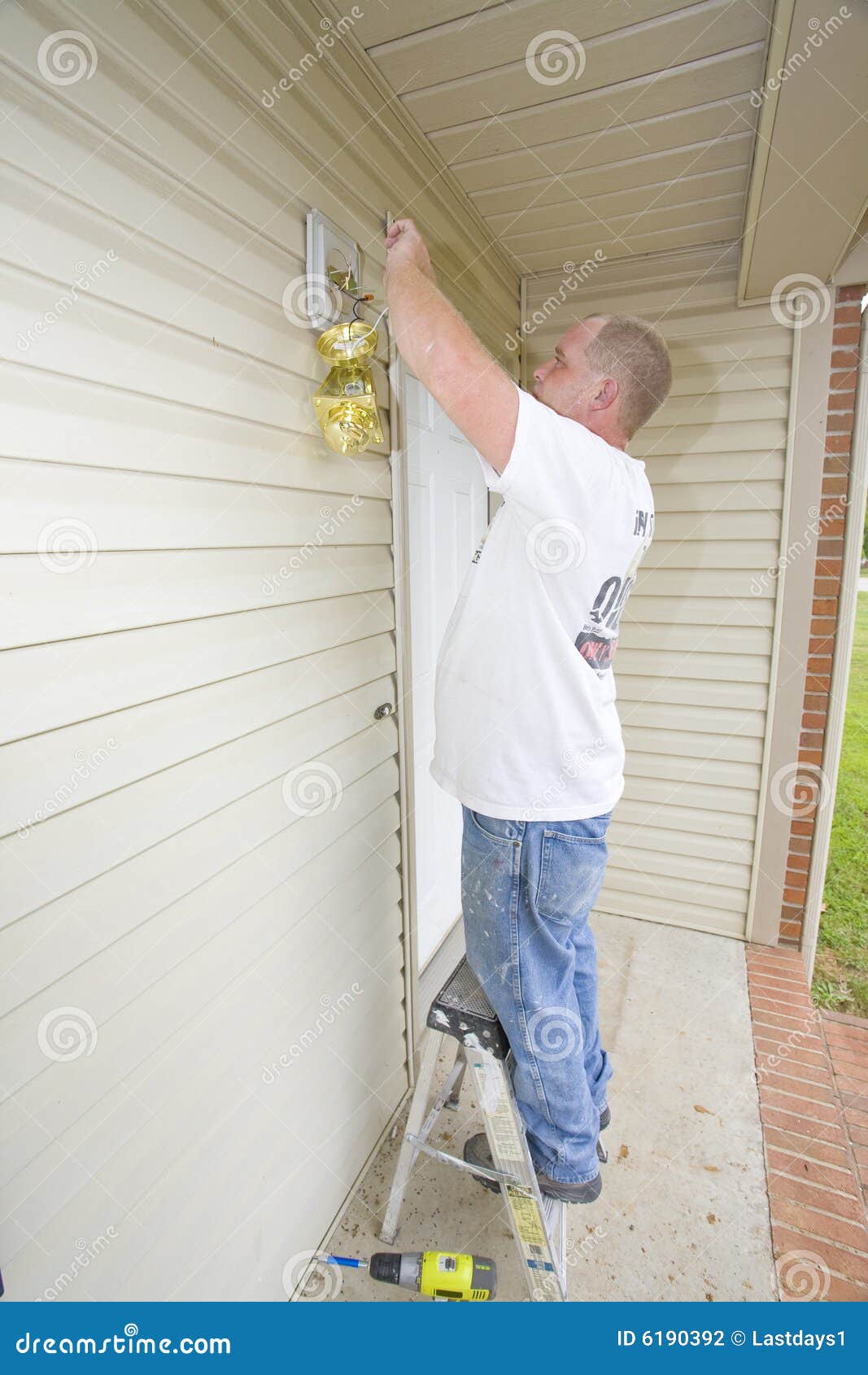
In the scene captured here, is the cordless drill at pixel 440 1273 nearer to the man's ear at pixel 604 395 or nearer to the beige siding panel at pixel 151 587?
the beige siding panel at pixel 151 587

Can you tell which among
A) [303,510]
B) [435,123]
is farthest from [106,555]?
[435,123]

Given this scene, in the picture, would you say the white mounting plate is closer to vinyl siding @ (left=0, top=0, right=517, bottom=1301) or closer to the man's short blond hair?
vinyl siding @ (left=0, top=0, right=517, bottom=1301)

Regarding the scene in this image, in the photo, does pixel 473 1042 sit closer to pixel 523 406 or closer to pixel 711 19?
pixel 523 406

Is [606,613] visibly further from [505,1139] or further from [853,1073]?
[853,1073]

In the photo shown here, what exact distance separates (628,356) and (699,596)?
1.64m

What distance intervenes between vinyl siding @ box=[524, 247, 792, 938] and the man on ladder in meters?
1.43

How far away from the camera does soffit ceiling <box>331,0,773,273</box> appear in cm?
133

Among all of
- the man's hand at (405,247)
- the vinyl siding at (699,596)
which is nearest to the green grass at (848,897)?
the vinyl siding at (699,596)

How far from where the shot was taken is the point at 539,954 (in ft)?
4.61

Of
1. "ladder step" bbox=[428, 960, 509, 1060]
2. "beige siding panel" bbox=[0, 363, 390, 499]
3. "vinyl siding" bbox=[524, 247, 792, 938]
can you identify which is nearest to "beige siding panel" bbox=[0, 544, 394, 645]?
"beige siding panel" bbox=[0, 363, 390, 499]

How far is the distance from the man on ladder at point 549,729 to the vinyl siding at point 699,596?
143 centimetres

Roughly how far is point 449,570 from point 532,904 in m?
1.38

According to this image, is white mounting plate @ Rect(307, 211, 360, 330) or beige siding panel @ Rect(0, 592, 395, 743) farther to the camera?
white mounting plate @ Rect(307, 211, 360, 330)

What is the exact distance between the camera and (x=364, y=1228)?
A: 1.67 metres
